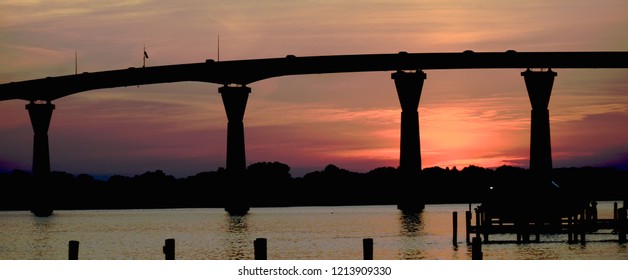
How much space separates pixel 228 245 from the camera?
7938 cm

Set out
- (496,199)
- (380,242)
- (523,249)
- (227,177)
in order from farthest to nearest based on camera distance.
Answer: (227,177), (380,242), (496,199), (523,249)

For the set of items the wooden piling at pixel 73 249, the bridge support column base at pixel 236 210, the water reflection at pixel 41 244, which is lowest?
the water reflection at pixel 41 244

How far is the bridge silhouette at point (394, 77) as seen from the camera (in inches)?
5167

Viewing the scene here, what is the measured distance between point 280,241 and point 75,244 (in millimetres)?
47010

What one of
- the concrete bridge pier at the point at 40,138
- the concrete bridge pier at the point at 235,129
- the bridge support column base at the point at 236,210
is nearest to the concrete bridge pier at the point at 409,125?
the concrete bridge pier at the point at 235,129

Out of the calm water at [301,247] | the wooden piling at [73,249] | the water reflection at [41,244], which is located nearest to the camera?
the wooden piling at [73,249]

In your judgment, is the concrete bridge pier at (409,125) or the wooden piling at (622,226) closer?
the wooden piling at (622,226)

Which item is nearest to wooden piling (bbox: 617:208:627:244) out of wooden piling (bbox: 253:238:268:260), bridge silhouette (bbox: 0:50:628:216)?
wooden piling (bbox: 253:238:268:260)

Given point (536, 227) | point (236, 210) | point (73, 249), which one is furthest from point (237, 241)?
point (236, 210)

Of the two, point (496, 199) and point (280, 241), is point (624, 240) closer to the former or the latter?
point (496, 199)

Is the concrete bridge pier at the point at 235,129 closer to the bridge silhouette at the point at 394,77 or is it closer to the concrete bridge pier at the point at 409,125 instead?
the bridge silhouette at the point at 394,77

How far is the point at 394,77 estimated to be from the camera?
137m

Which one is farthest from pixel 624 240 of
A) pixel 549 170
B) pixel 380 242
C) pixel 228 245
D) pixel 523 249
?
pixel 549 170

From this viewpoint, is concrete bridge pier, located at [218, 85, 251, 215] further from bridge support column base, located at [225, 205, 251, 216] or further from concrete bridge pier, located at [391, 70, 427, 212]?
concrete bridge pier, located at [391, 70, 427, 212]
